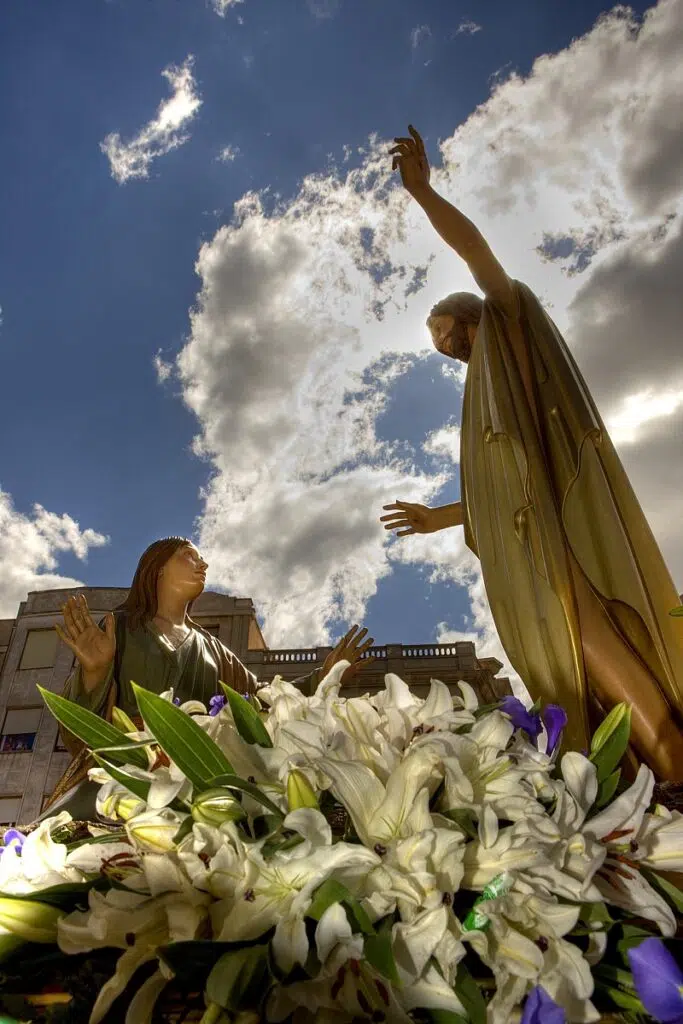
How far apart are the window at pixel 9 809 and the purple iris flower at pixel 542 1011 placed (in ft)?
67.0

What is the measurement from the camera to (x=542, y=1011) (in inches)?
23.2

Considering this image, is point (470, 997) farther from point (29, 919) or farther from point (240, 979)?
point (29, 919)

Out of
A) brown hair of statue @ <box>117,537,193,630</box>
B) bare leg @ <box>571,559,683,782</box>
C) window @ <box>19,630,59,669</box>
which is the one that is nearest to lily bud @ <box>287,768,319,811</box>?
bare leg @ <box>571,559,683,782</box>

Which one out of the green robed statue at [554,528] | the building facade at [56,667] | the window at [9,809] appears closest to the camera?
the green robed statue at [554,528]

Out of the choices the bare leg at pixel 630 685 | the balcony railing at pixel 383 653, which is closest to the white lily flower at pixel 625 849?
the bare leg at pixel 630 685

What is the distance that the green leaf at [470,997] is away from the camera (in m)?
0.67

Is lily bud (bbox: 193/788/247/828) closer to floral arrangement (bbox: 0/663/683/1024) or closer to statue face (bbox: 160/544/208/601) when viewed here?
floral arrangement (bbox: 0/663/683/1024)

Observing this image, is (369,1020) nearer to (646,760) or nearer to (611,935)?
(611,935)

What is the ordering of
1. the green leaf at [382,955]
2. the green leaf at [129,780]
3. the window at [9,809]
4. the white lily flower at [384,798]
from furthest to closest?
the window at [9,809]
the green leaf at [129,780]
the white lily flower at [384,798]
the green leaf at [382,955]

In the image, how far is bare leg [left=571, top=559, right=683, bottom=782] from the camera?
2293 millimetres

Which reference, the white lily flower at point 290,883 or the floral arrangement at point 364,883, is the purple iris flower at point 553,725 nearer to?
the floral arrangement at point 364,883

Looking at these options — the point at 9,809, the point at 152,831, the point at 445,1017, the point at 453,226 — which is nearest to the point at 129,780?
the point at 152,831

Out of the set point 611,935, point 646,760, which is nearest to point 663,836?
point 611,935

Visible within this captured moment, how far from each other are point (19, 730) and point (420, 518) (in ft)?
63.0
